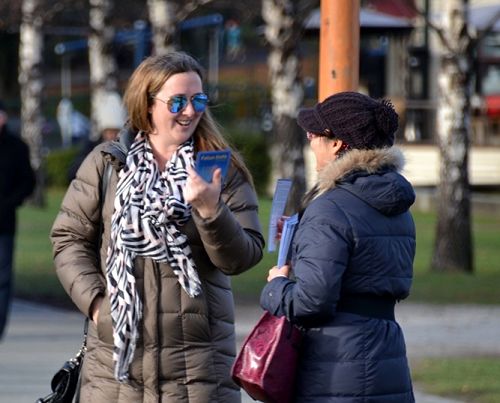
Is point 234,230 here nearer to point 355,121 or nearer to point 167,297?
point 167,297

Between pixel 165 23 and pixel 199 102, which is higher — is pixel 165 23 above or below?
above

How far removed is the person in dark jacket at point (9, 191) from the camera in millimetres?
10594

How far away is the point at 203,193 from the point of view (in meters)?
4.34

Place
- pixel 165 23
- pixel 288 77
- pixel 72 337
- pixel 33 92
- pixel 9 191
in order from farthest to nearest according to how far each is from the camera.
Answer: pixel 33 92, pixel 165 23, pixel 288 77, pixel 72 337, pixel 9 191

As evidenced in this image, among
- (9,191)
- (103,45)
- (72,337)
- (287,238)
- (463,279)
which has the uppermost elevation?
(103,45)

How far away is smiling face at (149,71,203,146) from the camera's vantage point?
471 centimetres

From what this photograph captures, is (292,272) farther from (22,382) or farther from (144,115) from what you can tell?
(22,382)

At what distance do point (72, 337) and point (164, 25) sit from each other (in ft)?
29.2

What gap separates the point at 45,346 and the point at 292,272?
633cm

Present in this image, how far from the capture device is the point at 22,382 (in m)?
8.89

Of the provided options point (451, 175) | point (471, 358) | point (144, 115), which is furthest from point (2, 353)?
point (451, 175)

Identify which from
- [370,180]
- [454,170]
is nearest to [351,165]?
[370,180]

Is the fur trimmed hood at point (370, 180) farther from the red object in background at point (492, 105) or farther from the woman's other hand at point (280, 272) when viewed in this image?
the red object in background at point (492, 105)

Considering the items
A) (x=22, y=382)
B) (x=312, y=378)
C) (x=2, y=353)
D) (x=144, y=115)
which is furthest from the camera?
(x=2, y=353)
